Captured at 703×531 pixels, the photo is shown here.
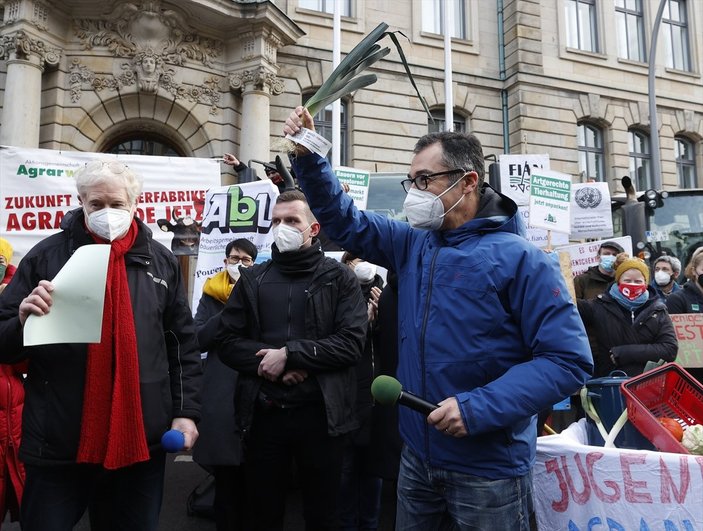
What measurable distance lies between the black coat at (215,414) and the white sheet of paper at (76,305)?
1.08 m

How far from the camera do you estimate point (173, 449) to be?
211 cm

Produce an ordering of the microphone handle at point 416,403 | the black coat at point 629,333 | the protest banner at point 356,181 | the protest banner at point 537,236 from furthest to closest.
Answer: the protest banner at point 537,236 < the protest banner at point 356,181 < the black coat at point 629,333 < the microphone handle at point 416,403

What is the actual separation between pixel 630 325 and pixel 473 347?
9.83 feet

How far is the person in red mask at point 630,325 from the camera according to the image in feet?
13.5

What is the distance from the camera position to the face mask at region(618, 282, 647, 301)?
4.27 meters

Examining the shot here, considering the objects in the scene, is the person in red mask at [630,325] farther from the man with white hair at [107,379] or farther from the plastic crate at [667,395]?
the man with white hair at [107,379]

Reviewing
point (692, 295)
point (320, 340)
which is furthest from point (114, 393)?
point (692, 295)

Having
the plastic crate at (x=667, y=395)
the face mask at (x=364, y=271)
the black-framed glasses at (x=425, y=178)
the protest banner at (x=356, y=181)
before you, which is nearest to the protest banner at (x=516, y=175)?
the protest banner at (x=356, y=181)

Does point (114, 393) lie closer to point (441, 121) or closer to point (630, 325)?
point (630, 325)

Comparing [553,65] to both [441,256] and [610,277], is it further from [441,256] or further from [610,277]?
[441,256]

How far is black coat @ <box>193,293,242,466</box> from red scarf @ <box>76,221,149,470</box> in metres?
0.86

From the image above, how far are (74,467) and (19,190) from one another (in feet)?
17.7

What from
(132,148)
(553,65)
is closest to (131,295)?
(132,148)

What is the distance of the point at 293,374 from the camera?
2715mm
